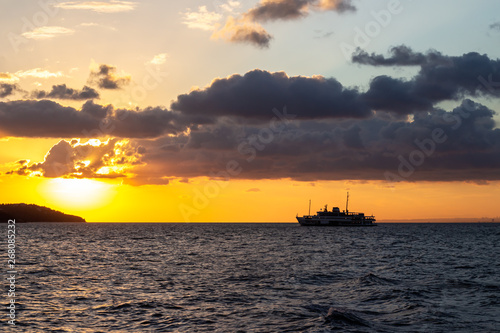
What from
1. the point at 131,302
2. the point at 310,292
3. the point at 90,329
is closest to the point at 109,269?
the point at 131,302

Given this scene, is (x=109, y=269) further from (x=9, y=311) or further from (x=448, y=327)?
(x=448, y=327)

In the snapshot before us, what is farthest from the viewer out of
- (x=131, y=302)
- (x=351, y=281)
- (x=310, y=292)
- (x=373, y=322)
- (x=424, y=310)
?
(x=351, y=281)

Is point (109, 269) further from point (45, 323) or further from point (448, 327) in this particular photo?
point (448, 327)

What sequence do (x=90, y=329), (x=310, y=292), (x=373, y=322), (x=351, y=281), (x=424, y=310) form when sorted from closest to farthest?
1. (x=90, y=329)
2. (x=373, y=322)
3. (x=424, y=310)
4. (x=310, y=292)
5. (x=351, y=281)

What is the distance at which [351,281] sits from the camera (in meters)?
53.6

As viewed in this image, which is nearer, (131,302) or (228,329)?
(228,329)

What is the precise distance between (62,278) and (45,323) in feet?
77.7

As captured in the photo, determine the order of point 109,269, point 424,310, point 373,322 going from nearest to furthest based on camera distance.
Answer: point 373,322, point 424,310, point 109,269

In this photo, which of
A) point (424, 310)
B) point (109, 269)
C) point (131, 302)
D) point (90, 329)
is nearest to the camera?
point (90, 329)

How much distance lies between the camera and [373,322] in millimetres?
33719

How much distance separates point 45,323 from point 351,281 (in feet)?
106

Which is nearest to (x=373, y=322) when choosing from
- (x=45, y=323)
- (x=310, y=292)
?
(x=310, y=292)

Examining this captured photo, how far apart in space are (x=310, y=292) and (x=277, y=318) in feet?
39.5

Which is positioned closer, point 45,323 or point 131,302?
point 45,323
